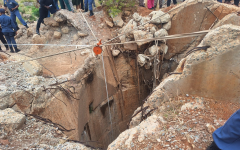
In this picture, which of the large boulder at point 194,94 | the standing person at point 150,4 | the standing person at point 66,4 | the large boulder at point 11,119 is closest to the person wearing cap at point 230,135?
the large boulder at point 194,94

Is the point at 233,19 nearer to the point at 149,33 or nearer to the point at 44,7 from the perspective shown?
the point at 149,33

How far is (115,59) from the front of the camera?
21.2 ft

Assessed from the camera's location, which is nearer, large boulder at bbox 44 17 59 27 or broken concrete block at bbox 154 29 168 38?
broken concrete block at bbox 154 29 168 38

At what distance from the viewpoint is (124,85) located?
274 inches

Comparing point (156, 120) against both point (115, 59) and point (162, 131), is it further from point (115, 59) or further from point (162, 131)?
point (115, 59)

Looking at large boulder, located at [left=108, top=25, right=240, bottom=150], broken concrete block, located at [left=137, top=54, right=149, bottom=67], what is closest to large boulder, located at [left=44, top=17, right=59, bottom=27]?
broken concrete block, located at [left=137, top=54, right=149, bottom=67]

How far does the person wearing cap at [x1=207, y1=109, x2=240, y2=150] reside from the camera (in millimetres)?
1771

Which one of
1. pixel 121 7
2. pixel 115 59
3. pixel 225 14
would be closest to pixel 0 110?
pixel 115 59

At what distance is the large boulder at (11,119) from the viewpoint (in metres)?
2.75

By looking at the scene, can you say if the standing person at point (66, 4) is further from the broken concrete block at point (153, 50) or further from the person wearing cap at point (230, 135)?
the person wearing cap at point (230, 135)

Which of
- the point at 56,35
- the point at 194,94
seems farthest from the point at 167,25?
the point at 56,35

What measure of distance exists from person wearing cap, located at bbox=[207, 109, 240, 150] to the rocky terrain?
29 centimetres

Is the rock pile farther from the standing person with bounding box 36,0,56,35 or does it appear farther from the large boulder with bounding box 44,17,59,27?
the standing person with bounding box 36,0,56,35

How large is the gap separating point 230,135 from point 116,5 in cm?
654
